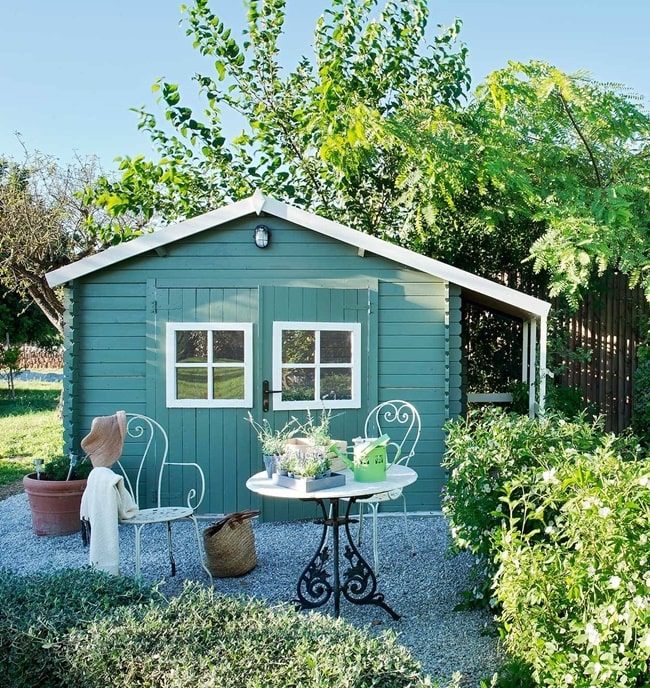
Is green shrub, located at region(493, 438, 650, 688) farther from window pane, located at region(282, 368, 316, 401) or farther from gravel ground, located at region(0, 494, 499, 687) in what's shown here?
window pane, located at region(282, 368, 316, 401)

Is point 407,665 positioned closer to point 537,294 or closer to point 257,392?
point 257,392

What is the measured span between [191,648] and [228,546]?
2.48 m

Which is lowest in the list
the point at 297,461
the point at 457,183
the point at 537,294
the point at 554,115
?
the point at 297,461

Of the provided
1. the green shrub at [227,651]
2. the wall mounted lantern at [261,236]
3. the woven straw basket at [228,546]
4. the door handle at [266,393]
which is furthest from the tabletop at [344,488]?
the wall mounted lantern at [261,236]

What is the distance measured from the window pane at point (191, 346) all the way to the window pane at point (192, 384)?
0.31 ft

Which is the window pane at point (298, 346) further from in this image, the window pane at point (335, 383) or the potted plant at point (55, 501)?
the potted plant at point (55, 501)

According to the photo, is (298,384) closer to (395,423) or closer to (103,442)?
(395,423)

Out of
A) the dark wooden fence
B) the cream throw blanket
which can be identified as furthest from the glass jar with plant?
the dark wooden fence

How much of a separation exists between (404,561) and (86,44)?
9.89 metres

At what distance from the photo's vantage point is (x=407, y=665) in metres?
2.06

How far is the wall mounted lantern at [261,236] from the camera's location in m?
6.11

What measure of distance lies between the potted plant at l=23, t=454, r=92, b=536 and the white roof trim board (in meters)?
1.63

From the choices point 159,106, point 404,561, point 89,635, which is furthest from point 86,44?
point 89,635

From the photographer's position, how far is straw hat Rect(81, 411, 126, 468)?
4.41 metres
